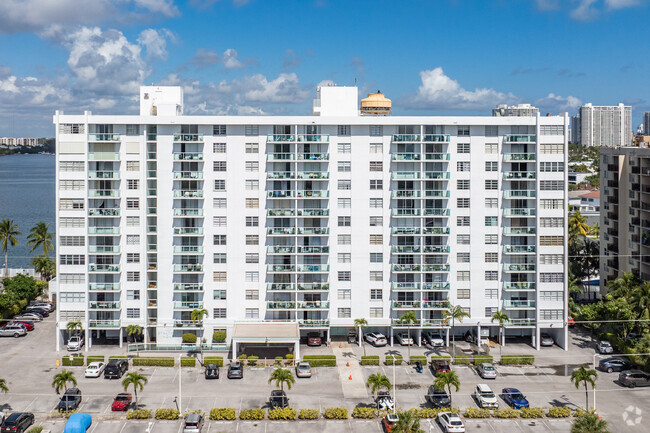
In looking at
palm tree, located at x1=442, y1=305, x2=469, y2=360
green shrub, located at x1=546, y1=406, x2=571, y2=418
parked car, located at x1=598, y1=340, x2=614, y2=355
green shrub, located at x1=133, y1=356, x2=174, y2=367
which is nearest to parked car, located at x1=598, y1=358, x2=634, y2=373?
parked car, located at x1=598, y1=340, x2=614, y2=355

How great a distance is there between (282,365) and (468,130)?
3515cm

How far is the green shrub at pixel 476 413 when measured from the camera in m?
58.9

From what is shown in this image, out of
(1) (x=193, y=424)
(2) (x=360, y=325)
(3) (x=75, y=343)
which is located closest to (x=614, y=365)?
(2) (x=360, y=325)

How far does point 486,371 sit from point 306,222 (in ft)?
87.4

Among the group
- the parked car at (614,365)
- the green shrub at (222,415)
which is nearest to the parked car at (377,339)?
the parked car at (614,365)

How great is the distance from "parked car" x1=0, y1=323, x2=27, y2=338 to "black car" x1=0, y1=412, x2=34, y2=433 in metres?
29.3

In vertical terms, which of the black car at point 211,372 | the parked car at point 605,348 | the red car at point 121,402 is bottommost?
the red car at point 121,402

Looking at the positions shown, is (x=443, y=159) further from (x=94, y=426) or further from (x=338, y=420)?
(x=94, y=426)

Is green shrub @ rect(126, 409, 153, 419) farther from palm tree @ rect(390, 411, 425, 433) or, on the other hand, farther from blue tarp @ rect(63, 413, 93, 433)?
palm tree @ rect(390, 411, 425, 433)

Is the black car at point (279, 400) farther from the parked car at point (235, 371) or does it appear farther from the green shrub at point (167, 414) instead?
the green shrub at point (167, 414)

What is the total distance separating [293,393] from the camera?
65.1 meters

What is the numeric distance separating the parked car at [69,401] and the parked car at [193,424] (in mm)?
11533

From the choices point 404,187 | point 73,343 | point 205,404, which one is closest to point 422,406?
point 205,404

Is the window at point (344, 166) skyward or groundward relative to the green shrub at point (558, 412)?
skyward
